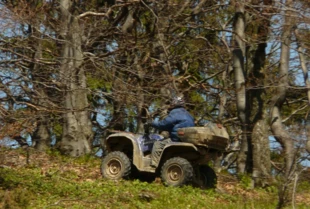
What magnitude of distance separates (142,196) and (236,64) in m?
6.75

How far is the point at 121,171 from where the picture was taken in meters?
15.8

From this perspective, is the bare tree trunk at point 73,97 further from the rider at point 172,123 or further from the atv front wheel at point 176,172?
the atv front wheel at point 176,172

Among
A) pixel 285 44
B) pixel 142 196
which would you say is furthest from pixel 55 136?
pixel 142 196

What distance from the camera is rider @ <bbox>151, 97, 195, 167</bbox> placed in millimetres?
15203

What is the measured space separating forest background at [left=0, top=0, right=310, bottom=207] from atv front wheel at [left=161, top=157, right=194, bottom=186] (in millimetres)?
1832

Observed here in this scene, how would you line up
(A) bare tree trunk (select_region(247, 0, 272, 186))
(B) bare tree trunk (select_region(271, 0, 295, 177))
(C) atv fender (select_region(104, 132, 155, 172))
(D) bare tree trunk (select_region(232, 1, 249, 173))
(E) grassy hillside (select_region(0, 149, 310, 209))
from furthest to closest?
(D) bare tree trunk (select_region(232, 1, 249, 173))
(A) bare tree trunk (select_region(247, 0, 272, 186))
(B) bare tree trunk (select_region(271, 0, 295, 177))
(C) atv fender (select_region(104, 132, 155, 172))
(E) grassy hillside (select_region(0, 149, 310, 209))

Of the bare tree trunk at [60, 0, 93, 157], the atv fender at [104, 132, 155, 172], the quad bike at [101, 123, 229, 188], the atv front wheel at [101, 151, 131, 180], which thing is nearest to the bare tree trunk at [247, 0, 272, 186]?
the quad bike at [101, 123, 229, 188]

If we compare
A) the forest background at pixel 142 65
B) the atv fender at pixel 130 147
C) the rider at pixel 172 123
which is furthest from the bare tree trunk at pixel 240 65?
the atv fender at pixel 130 147

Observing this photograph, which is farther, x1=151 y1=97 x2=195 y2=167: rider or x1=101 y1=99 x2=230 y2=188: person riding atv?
x1=151 y1=97 x2=195 y2=167: rider

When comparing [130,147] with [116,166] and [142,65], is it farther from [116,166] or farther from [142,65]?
[142,65]

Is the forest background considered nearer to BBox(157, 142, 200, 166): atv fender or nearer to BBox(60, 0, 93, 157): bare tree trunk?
BBox(60, 0, 93, 157): bare tree trunk

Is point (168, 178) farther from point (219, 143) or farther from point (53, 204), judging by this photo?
point (53, 204)

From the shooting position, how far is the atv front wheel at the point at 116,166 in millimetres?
15727

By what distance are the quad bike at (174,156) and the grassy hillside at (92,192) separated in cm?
35
